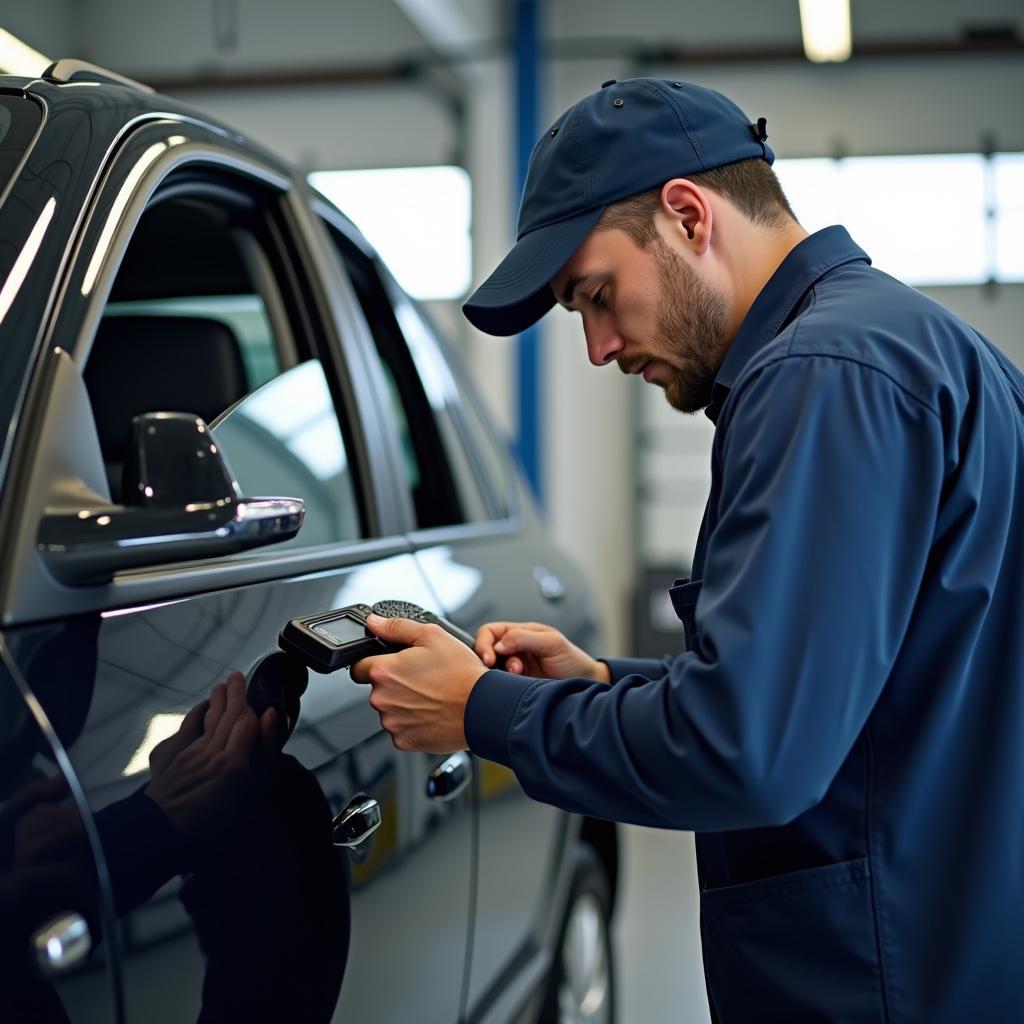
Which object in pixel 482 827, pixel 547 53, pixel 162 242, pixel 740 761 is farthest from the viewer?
pixel 547 53

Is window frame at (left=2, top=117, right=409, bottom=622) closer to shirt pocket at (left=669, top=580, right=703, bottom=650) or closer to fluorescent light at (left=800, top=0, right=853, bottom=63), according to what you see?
shirt pocket at (left=669, top=580, right=703, bottom=650)

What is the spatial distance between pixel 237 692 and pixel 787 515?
0.54m

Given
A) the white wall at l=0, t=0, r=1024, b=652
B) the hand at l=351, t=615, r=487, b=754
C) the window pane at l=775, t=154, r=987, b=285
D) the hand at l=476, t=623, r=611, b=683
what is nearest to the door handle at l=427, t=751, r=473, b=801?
the hand at l=476, t=623, r=611, b=683

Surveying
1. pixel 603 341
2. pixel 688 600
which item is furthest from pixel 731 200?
pixel 688 600

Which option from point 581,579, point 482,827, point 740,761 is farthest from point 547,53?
point 740,761

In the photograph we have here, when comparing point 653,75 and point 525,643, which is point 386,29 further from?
point 525,643

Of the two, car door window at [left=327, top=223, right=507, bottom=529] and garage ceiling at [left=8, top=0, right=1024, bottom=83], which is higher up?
garage ceiling at [left=8, top=0, right=1024, bottom=83]

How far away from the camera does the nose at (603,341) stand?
4.48ft

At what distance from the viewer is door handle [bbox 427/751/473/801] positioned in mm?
1573

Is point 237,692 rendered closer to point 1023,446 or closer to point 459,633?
point 459,633

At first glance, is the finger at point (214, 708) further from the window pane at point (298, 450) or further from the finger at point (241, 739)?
the window pane at point (298, 450)

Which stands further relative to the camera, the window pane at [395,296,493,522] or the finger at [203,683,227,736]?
the window pane at [395,296,493,522]

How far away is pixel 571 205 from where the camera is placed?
130cm

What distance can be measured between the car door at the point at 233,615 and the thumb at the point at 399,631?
9 cm
